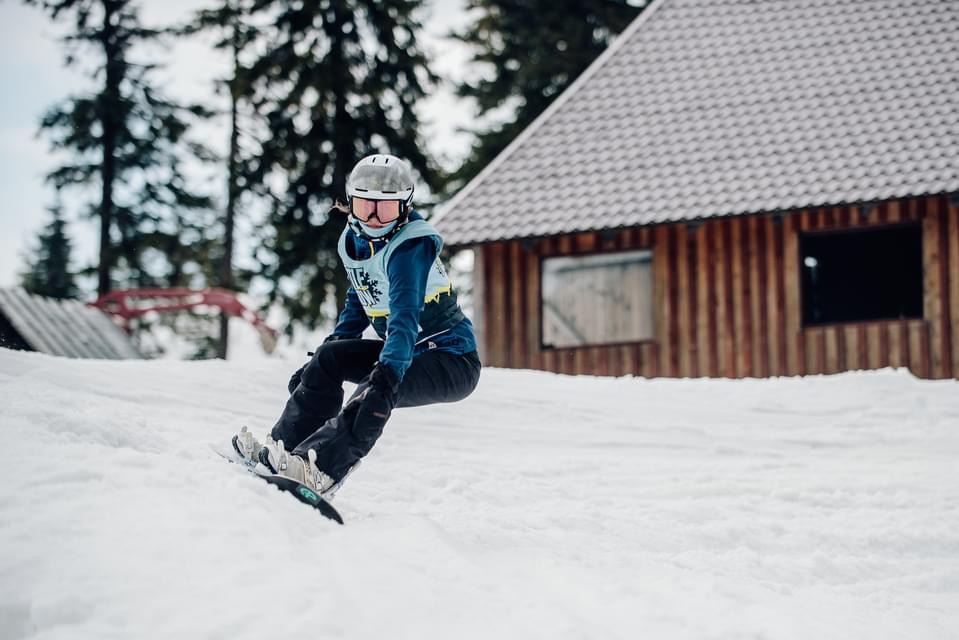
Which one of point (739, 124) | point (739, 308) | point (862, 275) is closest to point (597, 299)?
point (739, 308)

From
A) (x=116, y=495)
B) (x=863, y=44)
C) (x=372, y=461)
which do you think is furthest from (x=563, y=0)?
(x=116, y=495)

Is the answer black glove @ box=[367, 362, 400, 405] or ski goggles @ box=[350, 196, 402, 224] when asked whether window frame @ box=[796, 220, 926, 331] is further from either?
black glove @ box=[367, 362, 400, 405]

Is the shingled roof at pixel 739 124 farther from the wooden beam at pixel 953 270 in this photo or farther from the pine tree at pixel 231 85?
the pine tree at pixel 231 85

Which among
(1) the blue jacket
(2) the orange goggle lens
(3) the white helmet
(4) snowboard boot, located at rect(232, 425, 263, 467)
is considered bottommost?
(4) snowboard boot, located at rect(232, 425, 263, 467)

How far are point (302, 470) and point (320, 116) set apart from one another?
17102mm

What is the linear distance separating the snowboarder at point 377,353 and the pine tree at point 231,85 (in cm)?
1716

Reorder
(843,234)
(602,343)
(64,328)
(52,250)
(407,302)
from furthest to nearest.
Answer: (52,250) < (64,328) < (602,343) < (843,234) < (407,302)

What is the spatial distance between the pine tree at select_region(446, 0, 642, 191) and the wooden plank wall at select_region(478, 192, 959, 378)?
8993mm

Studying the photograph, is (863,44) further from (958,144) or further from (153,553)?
(153,553)

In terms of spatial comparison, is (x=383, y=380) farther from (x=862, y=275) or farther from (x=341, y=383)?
(x=862, y=275)

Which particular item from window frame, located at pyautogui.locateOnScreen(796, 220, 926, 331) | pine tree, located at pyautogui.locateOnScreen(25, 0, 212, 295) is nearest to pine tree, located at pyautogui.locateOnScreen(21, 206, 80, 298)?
pine tree, located at pyautogui.locateOnScreen(25, 0, 212, 295)

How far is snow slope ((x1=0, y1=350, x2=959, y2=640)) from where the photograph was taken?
3.64 meters

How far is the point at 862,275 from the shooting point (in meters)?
16.2

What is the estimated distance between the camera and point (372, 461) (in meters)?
7.08
